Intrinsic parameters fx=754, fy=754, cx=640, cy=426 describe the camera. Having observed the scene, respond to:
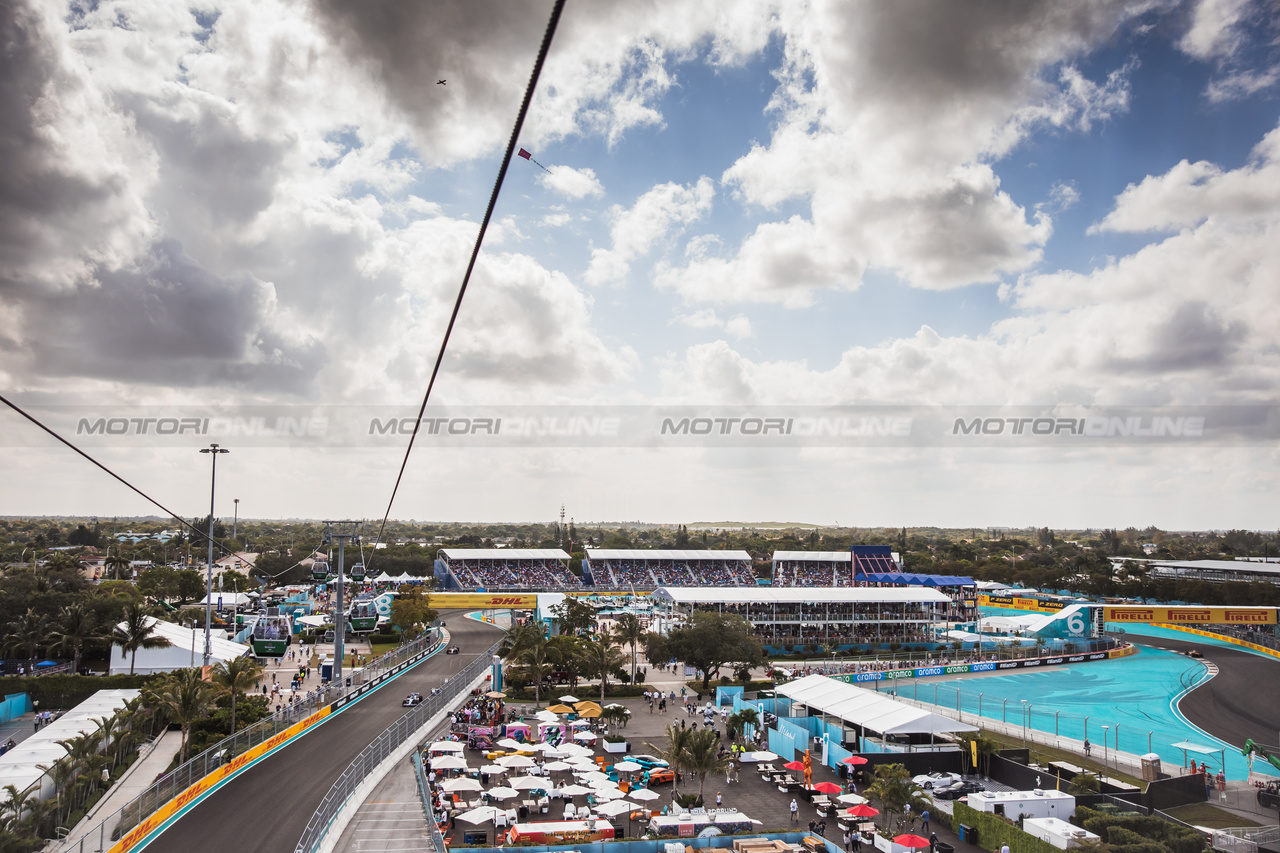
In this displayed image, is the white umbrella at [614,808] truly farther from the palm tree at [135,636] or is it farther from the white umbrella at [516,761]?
the palm tree at [135,636]

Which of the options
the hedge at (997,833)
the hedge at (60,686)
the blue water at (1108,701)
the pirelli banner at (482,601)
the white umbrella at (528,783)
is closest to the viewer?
the hedge at (997,833)

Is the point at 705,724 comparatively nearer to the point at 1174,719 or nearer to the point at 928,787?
the point at 928,787

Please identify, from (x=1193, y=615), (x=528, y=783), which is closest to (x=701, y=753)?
(x=528, y=783)

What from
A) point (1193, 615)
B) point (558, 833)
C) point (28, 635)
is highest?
point (28, 635)

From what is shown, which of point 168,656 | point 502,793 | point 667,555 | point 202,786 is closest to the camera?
point 202,786

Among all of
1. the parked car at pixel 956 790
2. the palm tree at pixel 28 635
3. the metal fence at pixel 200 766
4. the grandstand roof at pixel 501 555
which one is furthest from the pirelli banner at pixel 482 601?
the parked car at pixel 956 790

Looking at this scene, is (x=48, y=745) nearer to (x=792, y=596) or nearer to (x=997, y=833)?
(x=997, y=833)

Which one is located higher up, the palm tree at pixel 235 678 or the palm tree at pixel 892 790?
the palm tree at pixel 235 678
